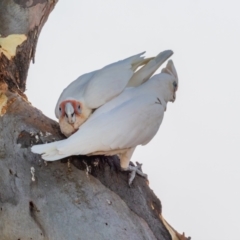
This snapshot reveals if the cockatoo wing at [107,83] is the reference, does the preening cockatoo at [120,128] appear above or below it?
below

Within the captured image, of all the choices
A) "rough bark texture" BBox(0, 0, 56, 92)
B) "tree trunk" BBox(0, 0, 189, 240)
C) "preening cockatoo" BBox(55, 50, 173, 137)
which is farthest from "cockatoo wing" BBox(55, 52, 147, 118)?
"rough bark texture" BBox(0, 0, 56, 92)

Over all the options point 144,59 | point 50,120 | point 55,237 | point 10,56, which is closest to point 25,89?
point 10,56

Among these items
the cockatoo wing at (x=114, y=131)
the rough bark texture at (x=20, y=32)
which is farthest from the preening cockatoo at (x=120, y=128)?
the rough bark texture at (x=20, y=32)

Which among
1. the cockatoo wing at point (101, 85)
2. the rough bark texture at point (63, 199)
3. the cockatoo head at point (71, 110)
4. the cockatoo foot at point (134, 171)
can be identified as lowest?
the rough bark texture at point (63, 199)

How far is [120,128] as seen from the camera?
941mm

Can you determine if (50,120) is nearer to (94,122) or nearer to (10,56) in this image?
(94,122)

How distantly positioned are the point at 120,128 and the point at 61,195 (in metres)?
0.18

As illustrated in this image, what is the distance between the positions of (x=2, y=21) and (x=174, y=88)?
21.8 inches

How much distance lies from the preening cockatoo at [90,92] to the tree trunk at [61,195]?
6 cm

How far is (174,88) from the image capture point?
1160 mm

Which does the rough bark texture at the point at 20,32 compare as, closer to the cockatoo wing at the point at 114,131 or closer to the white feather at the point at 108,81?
the white feather at the point at 108,81

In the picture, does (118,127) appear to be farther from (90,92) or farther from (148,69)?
(148,69)

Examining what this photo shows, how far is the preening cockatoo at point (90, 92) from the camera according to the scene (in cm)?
100

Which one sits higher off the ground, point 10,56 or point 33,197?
point 10,56
